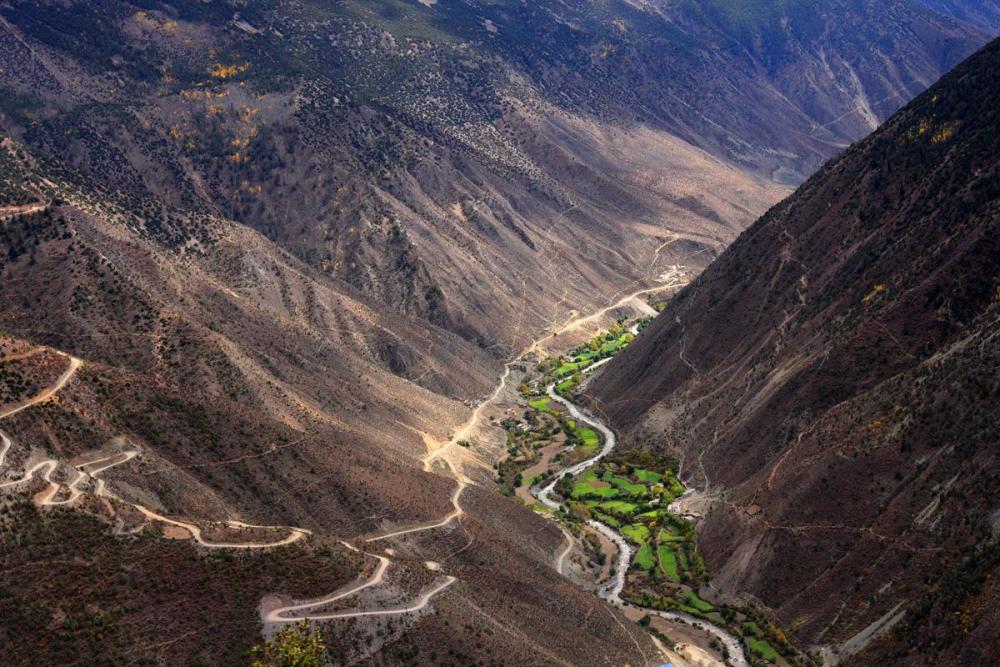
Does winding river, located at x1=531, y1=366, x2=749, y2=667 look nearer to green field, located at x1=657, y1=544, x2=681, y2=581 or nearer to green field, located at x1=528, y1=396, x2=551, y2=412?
green field, located at x1=528, y1=396, x2=551, y2=412

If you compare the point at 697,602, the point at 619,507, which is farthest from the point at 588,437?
the point at 697,602

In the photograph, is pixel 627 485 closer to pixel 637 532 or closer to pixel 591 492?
pixel 591 492

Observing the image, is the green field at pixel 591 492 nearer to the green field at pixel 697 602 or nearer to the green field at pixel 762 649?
the green field at pixel 697 602

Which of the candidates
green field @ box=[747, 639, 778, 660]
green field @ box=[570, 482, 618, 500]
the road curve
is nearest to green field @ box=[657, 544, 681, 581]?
green field @ box=[747, 639, 778, 660]

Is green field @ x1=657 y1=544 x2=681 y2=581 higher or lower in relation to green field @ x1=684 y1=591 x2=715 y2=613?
lower

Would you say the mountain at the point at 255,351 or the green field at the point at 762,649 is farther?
the green field at the point at 762,649

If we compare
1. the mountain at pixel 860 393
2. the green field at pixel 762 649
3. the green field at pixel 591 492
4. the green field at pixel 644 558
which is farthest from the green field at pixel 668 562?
the green field at pixel 591 492

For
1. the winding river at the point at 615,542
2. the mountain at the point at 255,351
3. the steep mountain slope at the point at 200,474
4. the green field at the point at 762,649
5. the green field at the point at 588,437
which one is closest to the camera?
the steep mountain slope at the point at 200,474
